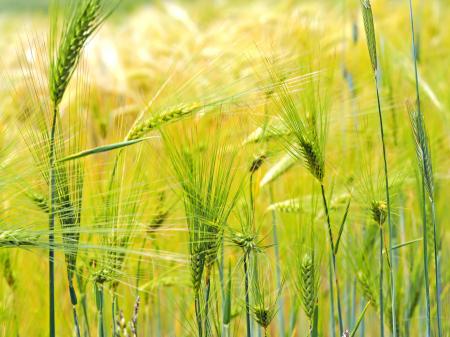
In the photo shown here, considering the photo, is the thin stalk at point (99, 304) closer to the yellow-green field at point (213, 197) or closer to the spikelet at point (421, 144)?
the yellow-green field at point (213, 197)

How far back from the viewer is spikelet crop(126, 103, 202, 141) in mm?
1214

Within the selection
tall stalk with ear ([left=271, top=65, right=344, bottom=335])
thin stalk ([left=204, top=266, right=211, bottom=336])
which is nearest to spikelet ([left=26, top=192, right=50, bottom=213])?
thin stalk ([left=204, top=266, right=211, bottom=336])

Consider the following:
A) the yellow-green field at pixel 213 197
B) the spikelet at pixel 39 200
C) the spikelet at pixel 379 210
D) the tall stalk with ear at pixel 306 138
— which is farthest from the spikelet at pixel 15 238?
the spikelet at pixel 379 210

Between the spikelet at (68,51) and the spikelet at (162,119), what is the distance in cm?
12

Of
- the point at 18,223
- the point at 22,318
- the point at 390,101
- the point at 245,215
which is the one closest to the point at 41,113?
the point at 18,223

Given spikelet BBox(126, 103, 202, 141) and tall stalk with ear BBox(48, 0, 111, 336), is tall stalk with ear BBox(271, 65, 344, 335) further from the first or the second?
tall stalk with ear BBox(48, 0, 111, 336)

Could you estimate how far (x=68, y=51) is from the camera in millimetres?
1149

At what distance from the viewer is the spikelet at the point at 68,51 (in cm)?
114

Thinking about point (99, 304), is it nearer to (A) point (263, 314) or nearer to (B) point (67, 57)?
(A) point (263, 314)

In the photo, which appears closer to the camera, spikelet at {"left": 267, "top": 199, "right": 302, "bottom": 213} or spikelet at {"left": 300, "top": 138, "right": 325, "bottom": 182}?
spikelet at {"left": 300, "top": 138, "right": 325, "bottom": 182}

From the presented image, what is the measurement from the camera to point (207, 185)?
1201 millimetres

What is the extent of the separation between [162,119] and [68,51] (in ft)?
0.52

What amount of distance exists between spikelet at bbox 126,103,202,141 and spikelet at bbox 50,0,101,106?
0.12 meters

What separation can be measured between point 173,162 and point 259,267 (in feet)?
0.71
